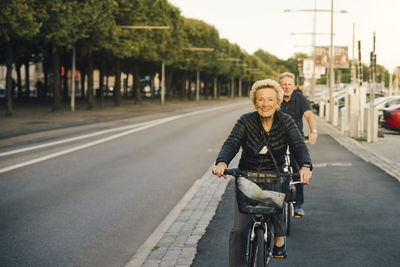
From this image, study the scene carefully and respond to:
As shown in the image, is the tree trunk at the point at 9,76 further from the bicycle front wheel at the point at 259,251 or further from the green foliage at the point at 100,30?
the bicycle front wheel at the point at 259,251

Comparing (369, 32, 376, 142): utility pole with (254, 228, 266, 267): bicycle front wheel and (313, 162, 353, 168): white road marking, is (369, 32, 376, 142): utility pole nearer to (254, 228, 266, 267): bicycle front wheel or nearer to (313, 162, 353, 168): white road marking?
(313, 162, 353, 168): white road marking

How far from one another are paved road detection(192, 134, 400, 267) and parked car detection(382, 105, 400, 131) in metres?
12.1

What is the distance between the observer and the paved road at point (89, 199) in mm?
5699

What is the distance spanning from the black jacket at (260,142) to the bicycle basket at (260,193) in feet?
Answer: 0.75

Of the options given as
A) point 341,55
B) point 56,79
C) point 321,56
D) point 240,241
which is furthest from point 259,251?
point 341,55

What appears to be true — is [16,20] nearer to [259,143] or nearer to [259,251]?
[259,143]

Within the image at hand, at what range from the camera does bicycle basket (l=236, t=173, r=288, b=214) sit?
12.7 ft

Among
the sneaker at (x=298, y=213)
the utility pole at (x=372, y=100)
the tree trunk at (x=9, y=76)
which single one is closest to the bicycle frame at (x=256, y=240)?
the sneaker at (x=298, y=213)

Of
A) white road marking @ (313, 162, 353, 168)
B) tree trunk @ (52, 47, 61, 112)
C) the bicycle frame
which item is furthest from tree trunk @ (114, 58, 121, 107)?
the bicycle frame

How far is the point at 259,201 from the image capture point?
154 inches

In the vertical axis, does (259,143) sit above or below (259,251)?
above

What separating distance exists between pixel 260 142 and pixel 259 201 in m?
0.49

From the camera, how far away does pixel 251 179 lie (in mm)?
3980

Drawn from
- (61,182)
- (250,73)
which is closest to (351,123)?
(61,182)
